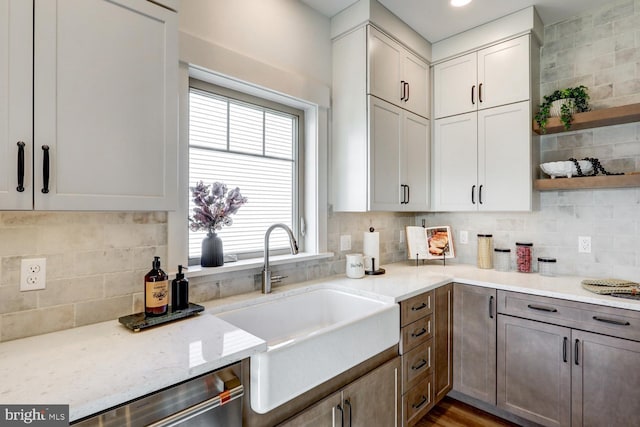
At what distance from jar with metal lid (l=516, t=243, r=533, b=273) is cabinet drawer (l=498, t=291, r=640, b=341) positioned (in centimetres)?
52

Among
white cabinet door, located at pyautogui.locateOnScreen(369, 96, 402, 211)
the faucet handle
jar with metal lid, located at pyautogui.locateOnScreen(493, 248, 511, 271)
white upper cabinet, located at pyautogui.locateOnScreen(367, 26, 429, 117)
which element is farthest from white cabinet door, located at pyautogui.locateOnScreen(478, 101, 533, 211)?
the faucet handle

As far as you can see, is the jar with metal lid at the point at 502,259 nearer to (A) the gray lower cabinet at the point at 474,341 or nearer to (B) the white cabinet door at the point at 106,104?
(A) the gray lower cabinet at the point at 474,341

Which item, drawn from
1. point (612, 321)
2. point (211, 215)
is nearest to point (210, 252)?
point (211, 215)

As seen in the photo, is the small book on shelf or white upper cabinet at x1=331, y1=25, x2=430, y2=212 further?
the small book on shelf

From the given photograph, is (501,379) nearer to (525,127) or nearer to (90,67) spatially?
(525,127)

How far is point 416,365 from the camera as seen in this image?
1970 mm

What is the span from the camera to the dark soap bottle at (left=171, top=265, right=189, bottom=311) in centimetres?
144

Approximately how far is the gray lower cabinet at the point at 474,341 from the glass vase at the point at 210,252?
164 centimetres

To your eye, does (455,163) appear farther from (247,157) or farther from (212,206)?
(212,206)

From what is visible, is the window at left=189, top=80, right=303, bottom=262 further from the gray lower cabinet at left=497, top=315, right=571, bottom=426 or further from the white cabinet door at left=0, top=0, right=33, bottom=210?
the gray lower cabinet at left=497, top=315, right=571, bottom=426

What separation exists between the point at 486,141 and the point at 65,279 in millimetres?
2738

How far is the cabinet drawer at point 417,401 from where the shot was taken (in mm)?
1893

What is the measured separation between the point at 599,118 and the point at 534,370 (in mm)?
1665

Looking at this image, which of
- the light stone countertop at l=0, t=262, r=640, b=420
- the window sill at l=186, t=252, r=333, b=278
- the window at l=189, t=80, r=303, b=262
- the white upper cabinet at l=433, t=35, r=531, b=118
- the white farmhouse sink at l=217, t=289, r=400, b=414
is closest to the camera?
the light stone countertop at l=0, t=262, r=640, b=420
